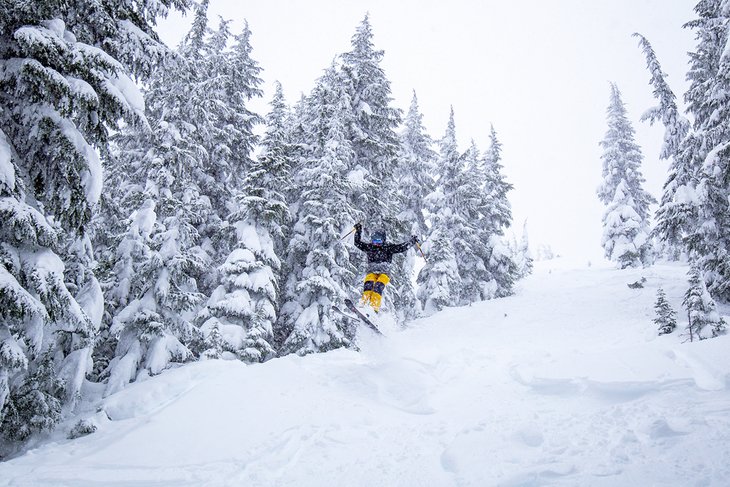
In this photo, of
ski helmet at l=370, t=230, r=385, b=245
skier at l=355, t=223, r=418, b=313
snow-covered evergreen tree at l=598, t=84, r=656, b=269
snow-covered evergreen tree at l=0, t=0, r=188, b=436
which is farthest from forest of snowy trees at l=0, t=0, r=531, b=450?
snow-covered evergreen tree at l=598, t=84, r=656, b=269

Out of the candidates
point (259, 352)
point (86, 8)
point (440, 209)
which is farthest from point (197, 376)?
point (440, 209)

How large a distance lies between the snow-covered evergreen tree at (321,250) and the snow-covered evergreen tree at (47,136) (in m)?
8.20

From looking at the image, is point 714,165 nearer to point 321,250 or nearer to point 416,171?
point 321,250

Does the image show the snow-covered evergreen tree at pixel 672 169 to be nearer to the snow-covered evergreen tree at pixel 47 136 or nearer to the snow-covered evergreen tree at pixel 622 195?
the snow-covered evergreen tree at pixel 622 195

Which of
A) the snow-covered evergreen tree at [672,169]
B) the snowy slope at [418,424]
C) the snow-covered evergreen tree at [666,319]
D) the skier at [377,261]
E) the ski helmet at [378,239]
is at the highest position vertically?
the snow-covered evergreen tree at [672,169]

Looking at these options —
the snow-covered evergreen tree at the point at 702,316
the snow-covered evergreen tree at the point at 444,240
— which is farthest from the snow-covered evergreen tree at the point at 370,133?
the snow-covered evergreen tree at the point at 702,316

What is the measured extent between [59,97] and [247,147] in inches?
515

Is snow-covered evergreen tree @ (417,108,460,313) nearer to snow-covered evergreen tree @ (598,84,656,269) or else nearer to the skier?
the skier

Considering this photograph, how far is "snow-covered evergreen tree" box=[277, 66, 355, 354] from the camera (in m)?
14.5

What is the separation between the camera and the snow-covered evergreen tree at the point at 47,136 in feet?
18.4

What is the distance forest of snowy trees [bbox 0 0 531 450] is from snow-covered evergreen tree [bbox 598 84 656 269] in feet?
44.3

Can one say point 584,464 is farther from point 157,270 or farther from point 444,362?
point 157,270

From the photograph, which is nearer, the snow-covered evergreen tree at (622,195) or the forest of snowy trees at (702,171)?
the forest of snowy trees at (702,171)

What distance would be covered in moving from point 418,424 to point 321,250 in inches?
363
